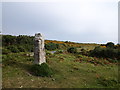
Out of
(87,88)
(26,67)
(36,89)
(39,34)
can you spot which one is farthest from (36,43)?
(87,88)

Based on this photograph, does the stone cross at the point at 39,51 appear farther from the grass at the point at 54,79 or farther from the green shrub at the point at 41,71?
the grass at the point at 54,79

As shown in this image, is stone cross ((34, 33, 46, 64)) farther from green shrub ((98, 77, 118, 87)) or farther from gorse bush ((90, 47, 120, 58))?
gorse bush ((90, 47, 120, 58))

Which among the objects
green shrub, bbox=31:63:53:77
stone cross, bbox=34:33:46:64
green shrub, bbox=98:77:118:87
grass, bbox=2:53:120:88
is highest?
stone cross, bbox=34:33:46:64

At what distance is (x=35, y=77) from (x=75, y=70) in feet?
13.8

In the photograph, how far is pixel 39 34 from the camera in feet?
37.3

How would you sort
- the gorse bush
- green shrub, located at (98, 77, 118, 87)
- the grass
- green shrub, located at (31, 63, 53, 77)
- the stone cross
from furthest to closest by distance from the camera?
the gorse bush, the stone cross, green shrub, located at (31, 63, 53, 77), green shrub, located at (98, 77, 118, 87), the grass

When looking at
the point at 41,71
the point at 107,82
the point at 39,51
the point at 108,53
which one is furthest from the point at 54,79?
the point at 108,53

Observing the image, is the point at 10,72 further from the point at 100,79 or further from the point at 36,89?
the point at 100,79

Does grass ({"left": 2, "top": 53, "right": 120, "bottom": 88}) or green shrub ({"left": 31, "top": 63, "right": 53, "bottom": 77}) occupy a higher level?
green shrub ({"left": 31, "top": 63, "right": 53, "bottom": 77})

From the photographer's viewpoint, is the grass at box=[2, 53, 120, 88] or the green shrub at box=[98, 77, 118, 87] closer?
the grass at box=[2, 53, 120, 88]

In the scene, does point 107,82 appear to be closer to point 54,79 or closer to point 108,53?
point 54,79

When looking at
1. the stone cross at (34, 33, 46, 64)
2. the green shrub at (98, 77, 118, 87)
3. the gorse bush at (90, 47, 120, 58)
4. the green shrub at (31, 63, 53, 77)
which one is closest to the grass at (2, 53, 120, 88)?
the green shrub at (98, 77, 118, 87)

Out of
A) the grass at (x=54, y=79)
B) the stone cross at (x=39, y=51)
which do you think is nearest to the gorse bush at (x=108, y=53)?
the grass at (x=54, y=79)

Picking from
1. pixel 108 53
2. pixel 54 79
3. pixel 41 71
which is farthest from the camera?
pixel 108 53
